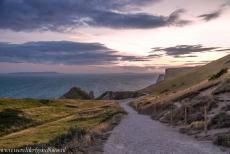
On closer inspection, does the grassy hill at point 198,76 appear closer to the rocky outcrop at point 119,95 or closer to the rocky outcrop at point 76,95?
the rocky outcrop at point 119,95

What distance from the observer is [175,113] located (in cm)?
4859

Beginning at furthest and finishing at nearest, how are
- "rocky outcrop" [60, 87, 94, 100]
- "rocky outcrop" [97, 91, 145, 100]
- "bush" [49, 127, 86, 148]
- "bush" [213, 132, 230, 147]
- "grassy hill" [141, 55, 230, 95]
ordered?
1. "rocky outcrop" [60, 87, 94, 100]
2. "rocky outcrop" [97, 91, 145, 100]
3. "grassy hill" [141, 55, 230, 95]
4. "bush" [213, 132, 230, 147]
5. "bush" [49, 127, 86, 148]

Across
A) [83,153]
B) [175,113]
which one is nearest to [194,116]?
[175,113]

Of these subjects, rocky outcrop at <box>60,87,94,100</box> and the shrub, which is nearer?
the shrub

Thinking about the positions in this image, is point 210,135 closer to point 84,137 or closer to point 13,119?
point 84,137

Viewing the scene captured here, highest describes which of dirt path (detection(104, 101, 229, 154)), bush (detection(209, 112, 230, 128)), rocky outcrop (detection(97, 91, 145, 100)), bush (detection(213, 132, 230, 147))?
bush (detection(209, 112, 230, 128))

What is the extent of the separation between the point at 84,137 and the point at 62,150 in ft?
19.9

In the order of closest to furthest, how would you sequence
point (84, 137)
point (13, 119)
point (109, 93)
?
point (84, 137), point (13, 119), point (109, 93)

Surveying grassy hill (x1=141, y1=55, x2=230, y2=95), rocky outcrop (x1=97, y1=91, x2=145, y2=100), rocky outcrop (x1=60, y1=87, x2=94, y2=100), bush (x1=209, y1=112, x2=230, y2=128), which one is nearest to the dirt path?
bush (x1=209, y1=112, x2=230, y2=128)

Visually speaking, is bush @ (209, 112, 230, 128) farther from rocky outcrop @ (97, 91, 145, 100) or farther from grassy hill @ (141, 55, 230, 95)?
rocky outcrop @ (97, 91, 145, 100)

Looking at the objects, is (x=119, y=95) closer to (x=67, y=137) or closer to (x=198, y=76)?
(x=198, y=76)

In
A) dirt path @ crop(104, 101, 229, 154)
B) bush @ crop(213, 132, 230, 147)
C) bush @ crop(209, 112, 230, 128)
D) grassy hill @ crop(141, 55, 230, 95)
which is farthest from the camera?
grassy hill @ crop(141, 55, 230, 95)

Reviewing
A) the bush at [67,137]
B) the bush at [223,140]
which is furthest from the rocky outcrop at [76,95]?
the bush at [223,140]

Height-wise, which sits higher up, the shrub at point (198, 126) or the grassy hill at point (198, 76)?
the grassy hill at point (198, 76)
